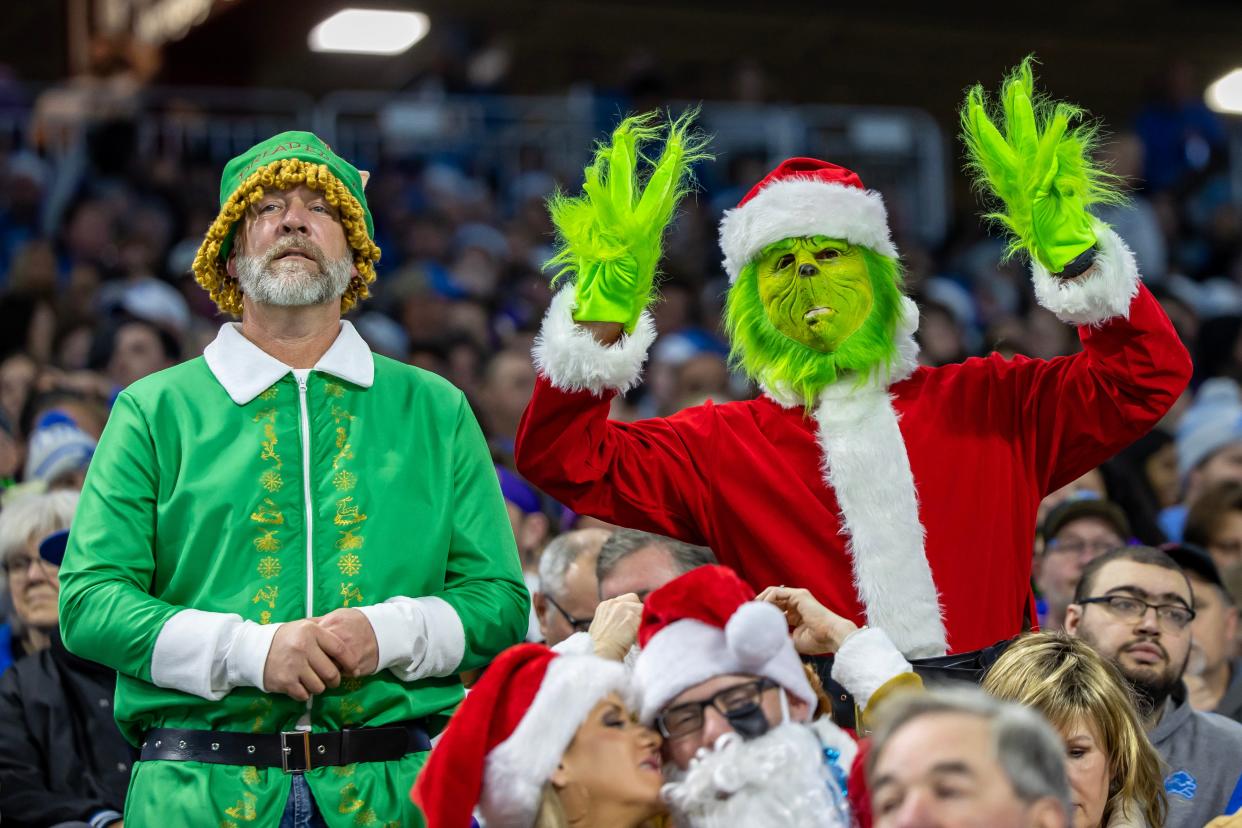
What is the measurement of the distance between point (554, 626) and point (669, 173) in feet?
5.25

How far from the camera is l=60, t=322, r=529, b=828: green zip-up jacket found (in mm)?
3350

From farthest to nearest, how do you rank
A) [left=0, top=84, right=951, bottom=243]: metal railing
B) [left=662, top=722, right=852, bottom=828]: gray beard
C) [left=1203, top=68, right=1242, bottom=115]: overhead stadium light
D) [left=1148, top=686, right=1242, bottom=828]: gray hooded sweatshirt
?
[left=1203, top=68, right=1242, bottom=115]: overhead stadium light < [left=0, top=84, right=951, bottom=243]: metal railing < [left=1148, top=686, right=1242, bottom=828]: gray hooded sweatshirt < [left=662, top=722, right=852, bottom=828]: gray beard

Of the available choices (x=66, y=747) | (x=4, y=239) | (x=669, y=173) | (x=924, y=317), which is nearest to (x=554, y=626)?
(x=66, y=747)

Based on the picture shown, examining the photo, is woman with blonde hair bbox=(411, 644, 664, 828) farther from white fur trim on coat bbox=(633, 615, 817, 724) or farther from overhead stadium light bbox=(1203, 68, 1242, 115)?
overhead stadium light bbox=(1203, 68, 1242, 115)

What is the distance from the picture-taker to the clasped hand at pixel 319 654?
10.8ft

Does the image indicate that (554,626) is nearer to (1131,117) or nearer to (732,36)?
(732,36)

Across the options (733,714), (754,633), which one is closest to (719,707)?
(733,714)

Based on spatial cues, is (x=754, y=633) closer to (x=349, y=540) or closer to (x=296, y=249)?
(x=349, y=540)

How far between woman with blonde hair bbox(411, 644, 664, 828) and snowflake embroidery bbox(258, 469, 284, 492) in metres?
0.64

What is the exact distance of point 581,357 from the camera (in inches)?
146

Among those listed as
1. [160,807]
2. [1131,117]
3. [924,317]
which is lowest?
[160,807]

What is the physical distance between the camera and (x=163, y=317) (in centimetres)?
845

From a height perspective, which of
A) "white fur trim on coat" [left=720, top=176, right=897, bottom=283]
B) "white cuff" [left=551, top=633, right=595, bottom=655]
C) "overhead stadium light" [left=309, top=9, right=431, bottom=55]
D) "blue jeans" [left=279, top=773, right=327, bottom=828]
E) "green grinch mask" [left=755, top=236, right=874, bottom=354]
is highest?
"overhead stadium light" [left=309, top=9, right=431, bottom=55]

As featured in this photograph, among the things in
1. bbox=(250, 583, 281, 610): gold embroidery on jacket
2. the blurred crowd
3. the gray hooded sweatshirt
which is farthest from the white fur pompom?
the gray hooded sweatshirt
